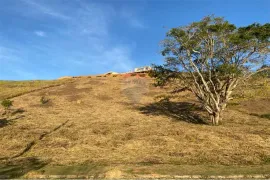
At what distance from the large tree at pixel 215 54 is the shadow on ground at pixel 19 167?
68.7 feet

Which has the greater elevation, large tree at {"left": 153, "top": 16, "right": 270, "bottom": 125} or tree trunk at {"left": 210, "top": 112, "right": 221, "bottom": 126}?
large tree at {"left": 153, "top": 16, "right": 270, "bottom": 125}

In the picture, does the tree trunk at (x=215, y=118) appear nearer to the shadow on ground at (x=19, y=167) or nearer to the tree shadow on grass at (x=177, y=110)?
the tree shadow on grass at (x=177, y=110)

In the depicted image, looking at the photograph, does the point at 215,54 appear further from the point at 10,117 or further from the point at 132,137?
the point at 10,117

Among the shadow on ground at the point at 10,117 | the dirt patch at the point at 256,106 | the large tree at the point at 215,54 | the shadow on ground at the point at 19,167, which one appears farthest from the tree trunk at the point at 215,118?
the shadow on ground at the point at 10,117

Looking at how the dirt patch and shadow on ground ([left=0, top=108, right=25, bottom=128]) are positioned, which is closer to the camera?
shadow on ground ([left=0, top=108, right=25, bottom=128])

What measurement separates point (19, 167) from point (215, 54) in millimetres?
25012

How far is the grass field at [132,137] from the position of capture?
19625 mm

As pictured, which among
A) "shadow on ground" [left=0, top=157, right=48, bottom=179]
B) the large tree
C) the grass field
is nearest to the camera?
"shadow on ground" [left=0, top=157, right=48, bottom=179]

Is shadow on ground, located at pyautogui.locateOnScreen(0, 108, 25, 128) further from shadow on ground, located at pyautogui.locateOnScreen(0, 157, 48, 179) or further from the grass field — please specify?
shadow on ground, located at pyautogui.locateOnScreen(0, 157, 48, 179)

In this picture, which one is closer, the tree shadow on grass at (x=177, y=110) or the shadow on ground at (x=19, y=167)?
the shadow on ground at (x=19, y=167)

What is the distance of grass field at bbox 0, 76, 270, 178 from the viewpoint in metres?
19.6

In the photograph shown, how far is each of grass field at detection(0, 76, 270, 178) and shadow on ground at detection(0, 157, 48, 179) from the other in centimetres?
7

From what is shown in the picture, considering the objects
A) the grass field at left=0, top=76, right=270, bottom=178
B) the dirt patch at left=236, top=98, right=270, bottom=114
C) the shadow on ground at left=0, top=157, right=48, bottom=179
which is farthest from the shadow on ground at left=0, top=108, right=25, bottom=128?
the dirt patch at left=236, top=98, right=270, bottom=114

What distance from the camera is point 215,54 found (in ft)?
117
